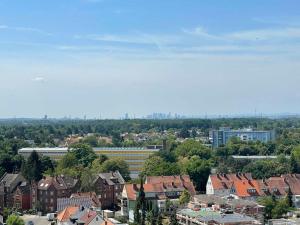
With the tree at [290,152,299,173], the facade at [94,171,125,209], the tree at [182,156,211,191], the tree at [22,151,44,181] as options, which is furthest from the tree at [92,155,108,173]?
the tree at [290,152,299,173]

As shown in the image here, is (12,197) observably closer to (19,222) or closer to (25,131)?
(19,222)

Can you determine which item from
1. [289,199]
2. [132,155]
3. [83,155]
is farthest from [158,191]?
[132,155]

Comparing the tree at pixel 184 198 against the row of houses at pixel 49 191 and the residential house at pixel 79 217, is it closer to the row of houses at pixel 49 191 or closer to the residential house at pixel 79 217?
the row of houses at pixel 49 191

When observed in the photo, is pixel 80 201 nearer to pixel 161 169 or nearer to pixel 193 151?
pixel 161 169

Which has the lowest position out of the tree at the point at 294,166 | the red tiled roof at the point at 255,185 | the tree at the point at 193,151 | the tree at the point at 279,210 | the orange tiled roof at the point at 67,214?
the tree at the point at 279,210

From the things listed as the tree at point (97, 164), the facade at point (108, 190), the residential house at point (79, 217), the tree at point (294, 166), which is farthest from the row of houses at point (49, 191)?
the tree at point (294, 166)
